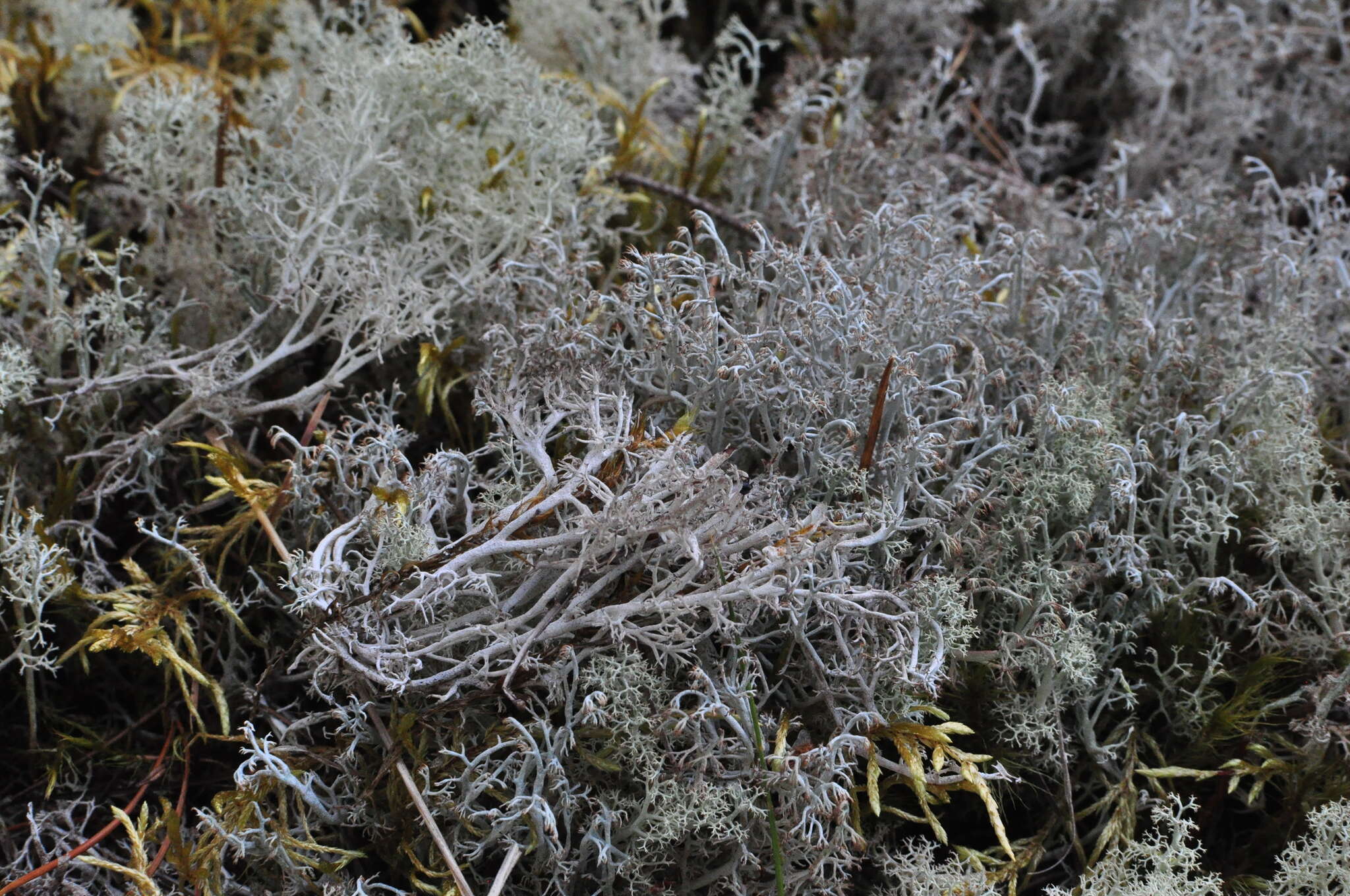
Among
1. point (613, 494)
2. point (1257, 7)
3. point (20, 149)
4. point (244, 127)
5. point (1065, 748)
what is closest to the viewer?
point (613, 494)

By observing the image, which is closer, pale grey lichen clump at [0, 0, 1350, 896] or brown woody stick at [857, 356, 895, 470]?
pale grey lichen clump at [0, 0, 1350, 896]

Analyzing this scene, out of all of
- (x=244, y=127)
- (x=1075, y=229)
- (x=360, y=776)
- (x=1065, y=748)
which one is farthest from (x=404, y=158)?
(x=1065, y=748)

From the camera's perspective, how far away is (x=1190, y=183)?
5.59 feet

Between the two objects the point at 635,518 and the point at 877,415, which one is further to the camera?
the point at 877,415

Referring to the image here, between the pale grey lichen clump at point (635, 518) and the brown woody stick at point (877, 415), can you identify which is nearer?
the pale grey lichen clump at point (635, 518)

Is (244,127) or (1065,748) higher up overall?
(244,127)

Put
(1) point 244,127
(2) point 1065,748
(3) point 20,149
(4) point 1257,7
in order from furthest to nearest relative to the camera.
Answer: (4) point 1257,7 < (3) point 20,149 < (1) point 244,127 < (2) point 1065,748

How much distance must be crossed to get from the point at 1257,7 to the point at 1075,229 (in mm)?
898

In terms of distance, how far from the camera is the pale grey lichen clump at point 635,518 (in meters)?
1.05

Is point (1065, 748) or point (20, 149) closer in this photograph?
point (1065, 748)

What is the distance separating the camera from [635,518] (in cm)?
101

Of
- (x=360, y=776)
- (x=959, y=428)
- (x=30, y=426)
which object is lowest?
(x=360, y=776)

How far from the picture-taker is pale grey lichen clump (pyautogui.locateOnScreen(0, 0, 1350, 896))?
1.05m

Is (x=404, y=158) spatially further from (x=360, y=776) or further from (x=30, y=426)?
(x=360, y=776)
